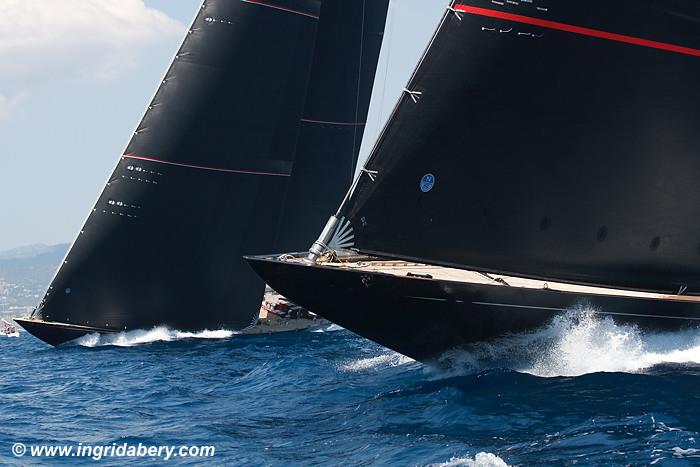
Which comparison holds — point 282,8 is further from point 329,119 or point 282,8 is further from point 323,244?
point 323,244

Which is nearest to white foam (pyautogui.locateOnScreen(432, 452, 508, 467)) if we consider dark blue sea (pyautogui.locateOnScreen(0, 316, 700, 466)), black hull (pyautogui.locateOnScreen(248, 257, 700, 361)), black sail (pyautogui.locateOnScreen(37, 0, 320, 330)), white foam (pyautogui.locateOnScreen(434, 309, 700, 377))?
dark blue sea (pyautogui.locateOnScreen(0, 316, 700, 466))

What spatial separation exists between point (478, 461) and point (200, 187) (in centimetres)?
1998

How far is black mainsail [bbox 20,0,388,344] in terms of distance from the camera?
31438mm

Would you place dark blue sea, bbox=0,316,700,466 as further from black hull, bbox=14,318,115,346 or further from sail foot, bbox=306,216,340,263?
black hull, bbox=14,318,115,346

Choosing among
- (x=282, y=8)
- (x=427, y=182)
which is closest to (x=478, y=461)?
(x=427, y=182)

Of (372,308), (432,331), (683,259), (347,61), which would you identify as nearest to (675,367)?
(683,259)

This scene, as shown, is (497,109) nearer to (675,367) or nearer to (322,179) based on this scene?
(675,367)

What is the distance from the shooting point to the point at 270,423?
59.5ft

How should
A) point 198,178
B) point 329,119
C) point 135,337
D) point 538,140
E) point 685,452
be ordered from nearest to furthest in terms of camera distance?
point 685,452, point 538,140, point 198,178, point 135,337, point 329,119

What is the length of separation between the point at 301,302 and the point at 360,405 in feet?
7.99

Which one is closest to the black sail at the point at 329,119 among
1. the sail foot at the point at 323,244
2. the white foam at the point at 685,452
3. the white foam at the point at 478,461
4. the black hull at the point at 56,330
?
the black hull at the point at 56,330

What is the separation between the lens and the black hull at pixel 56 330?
31.6 meters

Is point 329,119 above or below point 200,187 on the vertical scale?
above

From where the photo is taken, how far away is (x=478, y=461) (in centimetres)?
1380
